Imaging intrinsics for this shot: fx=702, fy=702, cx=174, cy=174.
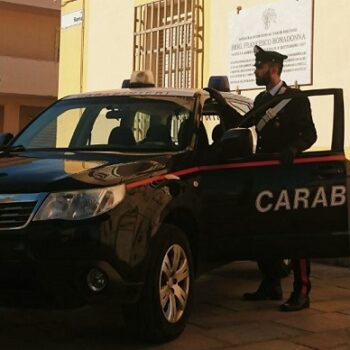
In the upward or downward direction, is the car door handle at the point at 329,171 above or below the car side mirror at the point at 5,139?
below

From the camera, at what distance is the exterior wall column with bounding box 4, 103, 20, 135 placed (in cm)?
2677

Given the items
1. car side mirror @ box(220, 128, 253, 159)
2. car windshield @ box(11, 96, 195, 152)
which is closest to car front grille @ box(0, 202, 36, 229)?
car windshield @ box(11, 96, 195, 152)

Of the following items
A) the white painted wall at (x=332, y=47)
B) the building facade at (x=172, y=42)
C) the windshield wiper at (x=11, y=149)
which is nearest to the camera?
the windshield wiper at (x=11, y=149)

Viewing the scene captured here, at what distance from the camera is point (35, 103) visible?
27.3 metres

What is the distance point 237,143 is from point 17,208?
1622mm

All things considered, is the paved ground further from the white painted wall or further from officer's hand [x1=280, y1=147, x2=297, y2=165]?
the white painted wall

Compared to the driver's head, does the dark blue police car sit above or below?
below

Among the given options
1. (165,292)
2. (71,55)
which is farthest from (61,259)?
(71,55)

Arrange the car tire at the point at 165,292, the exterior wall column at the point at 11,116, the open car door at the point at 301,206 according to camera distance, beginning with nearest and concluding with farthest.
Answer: the car tire at the point at 165,292 < the open car door at the point at 301,206 < the exterior wall column at the point at 11,116

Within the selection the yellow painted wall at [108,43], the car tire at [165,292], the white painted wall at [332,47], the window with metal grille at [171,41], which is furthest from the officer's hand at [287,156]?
the yellow painted wall at [108,43]

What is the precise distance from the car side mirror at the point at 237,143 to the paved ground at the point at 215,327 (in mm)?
1253

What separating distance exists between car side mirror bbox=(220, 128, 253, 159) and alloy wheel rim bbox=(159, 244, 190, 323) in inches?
31.9

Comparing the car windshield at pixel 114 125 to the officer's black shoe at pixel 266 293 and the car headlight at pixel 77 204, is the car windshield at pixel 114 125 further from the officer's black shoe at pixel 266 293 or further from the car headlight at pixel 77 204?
the officer's black shoe at pixel 266 293

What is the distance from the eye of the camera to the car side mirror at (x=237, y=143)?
4855 mm
